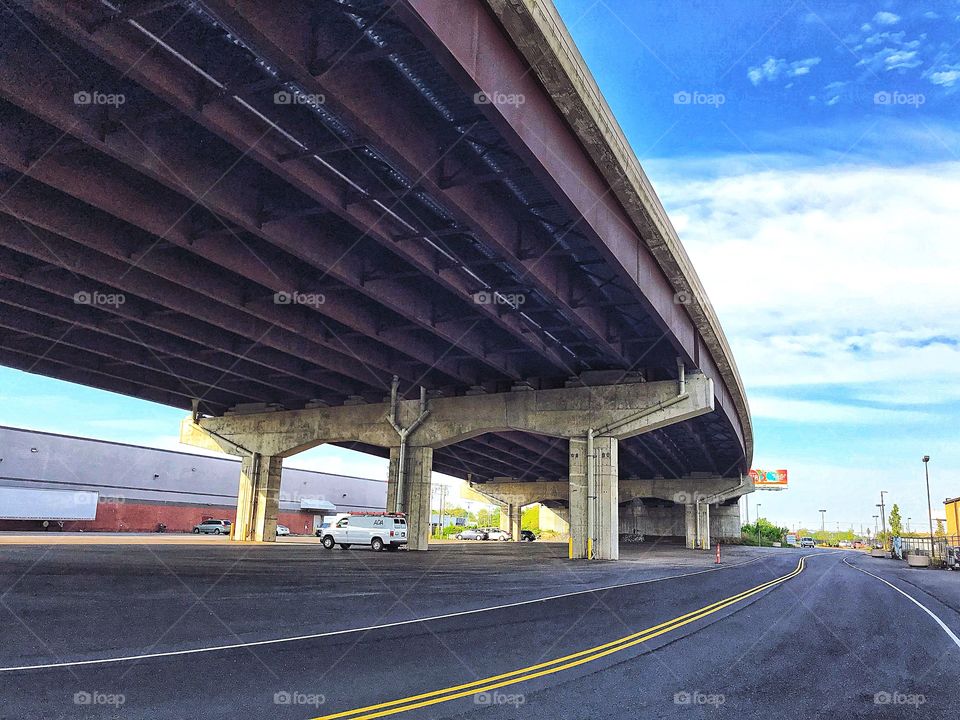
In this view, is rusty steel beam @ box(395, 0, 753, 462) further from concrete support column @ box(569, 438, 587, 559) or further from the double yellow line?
concrete support column @ box(569, 438, 587, 559)

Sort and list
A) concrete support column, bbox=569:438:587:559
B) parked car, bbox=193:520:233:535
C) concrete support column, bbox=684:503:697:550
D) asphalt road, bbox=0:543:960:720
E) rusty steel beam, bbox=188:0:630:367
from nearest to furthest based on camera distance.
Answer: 1. asphalt road, bbox=0:543:960:720
2. rusty steel beam, bbox=188:0:630:367
3. concrete support column, bbox=569:438:587:559
4. parked car, bbox=193:520:233:535
5. concrete support column, bbox=684:503:697:550

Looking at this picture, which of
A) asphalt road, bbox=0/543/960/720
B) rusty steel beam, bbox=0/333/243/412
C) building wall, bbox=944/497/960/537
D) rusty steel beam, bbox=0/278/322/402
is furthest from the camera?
building wall, bbox=944/497/960/537

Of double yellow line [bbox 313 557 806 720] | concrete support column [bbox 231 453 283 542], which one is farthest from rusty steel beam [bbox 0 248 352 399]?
double yellow line [bbox 313 557 806 720]

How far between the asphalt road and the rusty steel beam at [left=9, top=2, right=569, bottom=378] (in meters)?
8.57

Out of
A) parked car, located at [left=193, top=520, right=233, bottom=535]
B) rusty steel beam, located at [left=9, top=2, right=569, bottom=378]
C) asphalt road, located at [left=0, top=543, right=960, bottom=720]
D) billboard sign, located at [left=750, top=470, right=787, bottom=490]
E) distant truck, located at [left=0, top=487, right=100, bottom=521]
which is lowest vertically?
asphalt road, located at [left=0, top=543, right=960, bottom=720]

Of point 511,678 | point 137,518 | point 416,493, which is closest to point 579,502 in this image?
point 416,493

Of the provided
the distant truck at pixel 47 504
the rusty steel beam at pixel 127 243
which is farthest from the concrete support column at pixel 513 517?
the rusty steel beam at pixel 127 243

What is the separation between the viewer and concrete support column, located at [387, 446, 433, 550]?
40.4m

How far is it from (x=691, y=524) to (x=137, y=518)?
53.6 metres

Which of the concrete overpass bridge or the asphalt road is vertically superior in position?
the concrete overpass bridge

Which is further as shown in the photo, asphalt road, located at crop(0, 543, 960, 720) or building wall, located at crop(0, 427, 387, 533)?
building wall, located at crop(0, 427, 387, 533)

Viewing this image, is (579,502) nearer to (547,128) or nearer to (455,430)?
(455,430)

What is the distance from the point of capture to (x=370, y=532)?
39.9 metres

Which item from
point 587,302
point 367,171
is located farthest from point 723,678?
point 587,302
